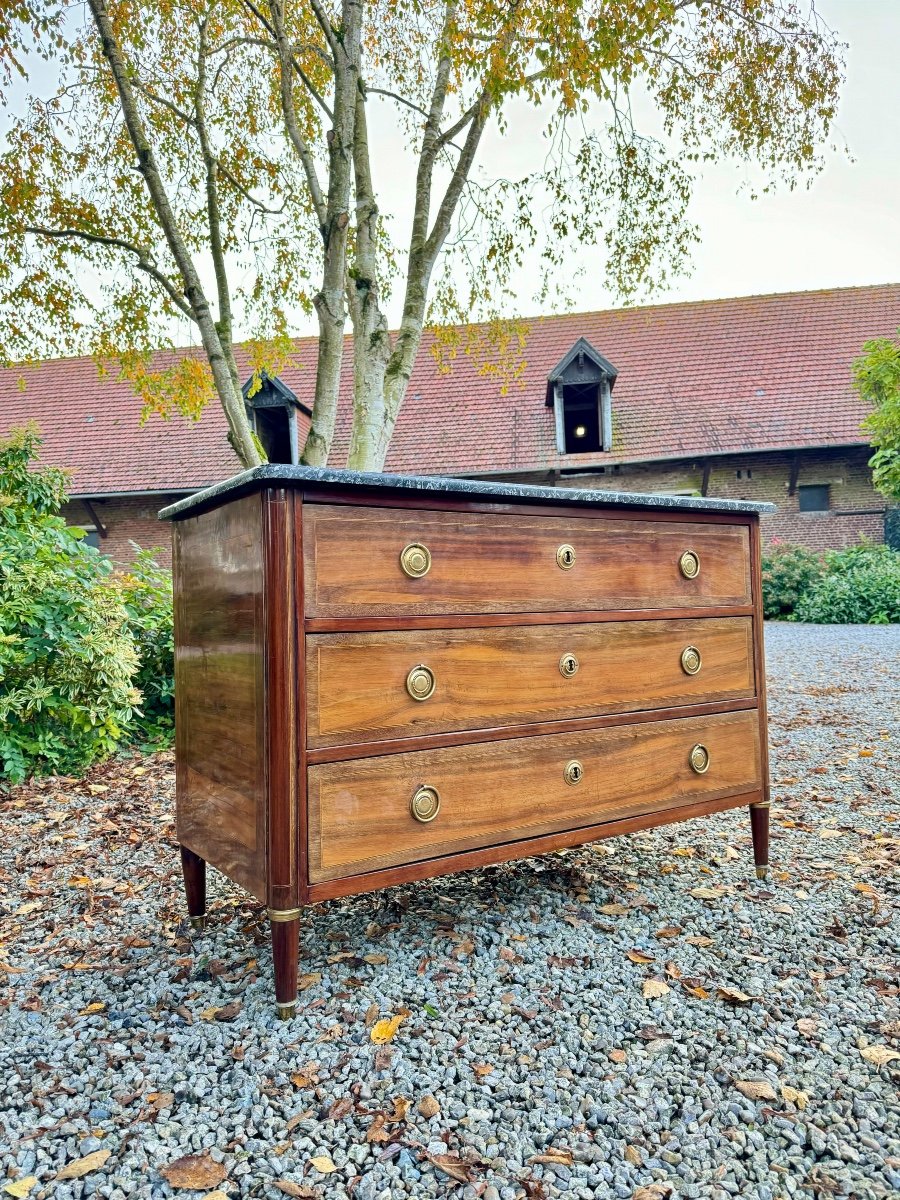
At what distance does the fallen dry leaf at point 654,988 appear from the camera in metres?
1.92

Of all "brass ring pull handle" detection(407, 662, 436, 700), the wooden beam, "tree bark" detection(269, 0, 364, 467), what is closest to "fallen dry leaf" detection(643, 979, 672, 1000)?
"brass ring pull handle" detection(407, 662, 436, 700)

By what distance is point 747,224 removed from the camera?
22.8 feet

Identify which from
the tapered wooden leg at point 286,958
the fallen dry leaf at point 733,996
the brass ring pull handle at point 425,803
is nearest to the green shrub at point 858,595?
the fallen dry leaf at point 733,996

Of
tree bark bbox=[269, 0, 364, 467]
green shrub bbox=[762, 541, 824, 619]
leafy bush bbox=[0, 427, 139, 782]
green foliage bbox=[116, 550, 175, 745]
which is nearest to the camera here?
leafy bush bbox=[0, 427, 139, 782]

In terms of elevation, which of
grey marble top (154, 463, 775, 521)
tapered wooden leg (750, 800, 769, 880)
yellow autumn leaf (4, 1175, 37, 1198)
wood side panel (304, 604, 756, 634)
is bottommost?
yellow autumn leaf (4, 1175, 37, 1198)

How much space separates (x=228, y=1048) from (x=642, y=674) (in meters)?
1.49

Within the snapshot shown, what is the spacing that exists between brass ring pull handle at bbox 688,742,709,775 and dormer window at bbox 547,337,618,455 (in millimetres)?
11837

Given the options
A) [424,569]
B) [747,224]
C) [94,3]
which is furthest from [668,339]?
[424,569]

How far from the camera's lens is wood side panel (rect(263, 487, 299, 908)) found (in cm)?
171

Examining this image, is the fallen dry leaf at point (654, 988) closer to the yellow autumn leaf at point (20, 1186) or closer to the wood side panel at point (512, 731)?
the wood side panel at point (512, 731)

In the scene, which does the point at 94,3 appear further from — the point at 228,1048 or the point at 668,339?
the point at 668,339

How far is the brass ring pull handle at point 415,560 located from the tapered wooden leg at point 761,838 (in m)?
1.55

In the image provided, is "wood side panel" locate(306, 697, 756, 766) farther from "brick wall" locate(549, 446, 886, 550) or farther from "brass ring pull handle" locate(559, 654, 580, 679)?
"brick wall" locate(549, 446, 886, 550)

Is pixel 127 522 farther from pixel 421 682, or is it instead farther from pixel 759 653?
pixel 421 682
